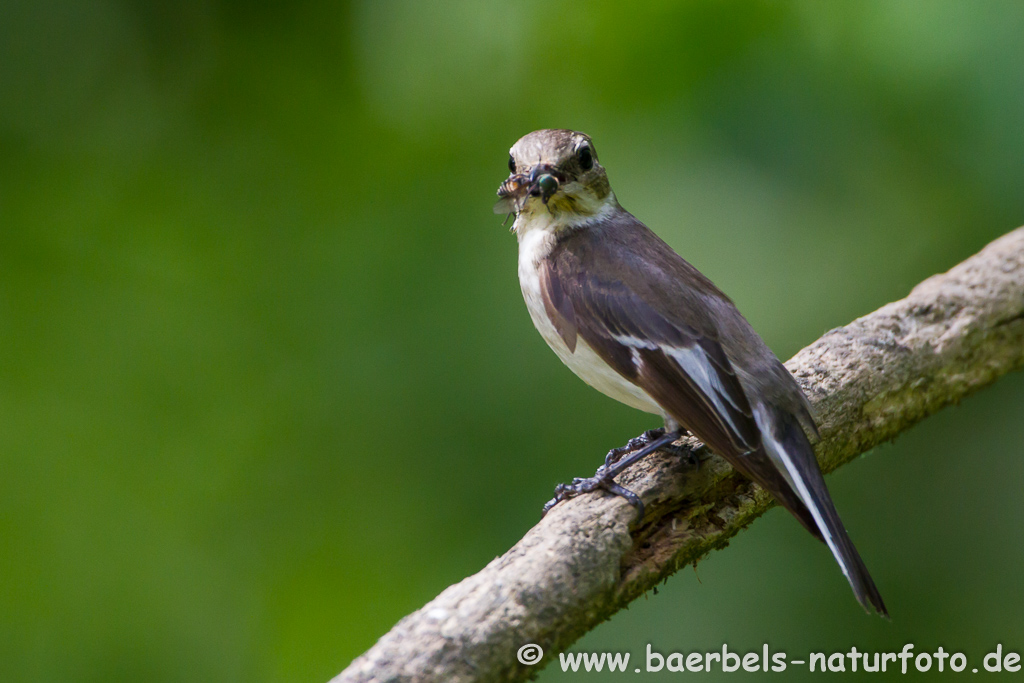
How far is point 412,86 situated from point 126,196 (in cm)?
113

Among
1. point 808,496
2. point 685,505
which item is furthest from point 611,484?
point 808,496

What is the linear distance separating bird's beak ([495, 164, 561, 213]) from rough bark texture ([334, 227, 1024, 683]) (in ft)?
2.61

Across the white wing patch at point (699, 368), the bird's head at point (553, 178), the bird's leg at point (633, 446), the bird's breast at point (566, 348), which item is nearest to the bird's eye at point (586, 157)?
the bird's head at point (553, 178)

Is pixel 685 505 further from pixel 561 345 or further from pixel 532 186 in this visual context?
pixel 532 186

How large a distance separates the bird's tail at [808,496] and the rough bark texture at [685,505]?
24 centimetres

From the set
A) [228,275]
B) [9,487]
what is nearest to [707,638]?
[228,275]

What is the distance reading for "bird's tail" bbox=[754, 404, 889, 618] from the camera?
1820 mm

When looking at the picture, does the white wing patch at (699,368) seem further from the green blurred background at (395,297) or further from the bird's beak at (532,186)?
the green blurred background at (395,297)

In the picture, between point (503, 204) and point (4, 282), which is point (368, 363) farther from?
point (4, 282)

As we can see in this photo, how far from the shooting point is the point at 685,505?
7.19 ft

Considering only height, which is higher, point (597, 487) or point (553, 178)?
point (553, 178)

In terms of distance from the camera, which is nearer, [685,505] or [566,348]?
[685,505]

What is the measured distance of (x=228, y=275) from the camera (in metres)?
3.14

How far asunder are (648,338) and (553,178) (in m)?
0.55
